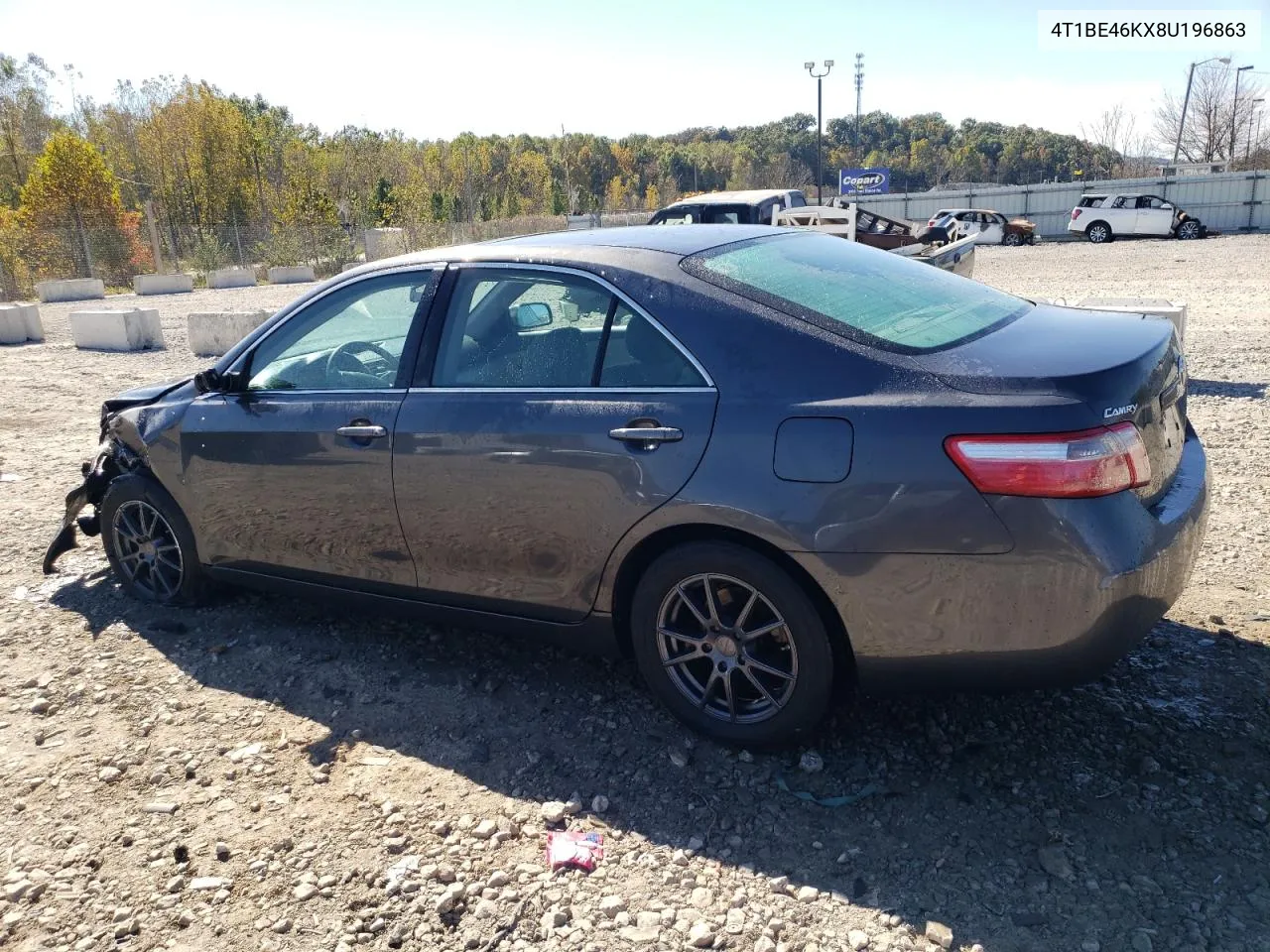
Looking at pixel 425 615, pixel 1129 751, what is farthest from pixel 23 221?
pixel 1129 751

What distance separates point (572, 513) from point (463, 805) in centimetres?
98

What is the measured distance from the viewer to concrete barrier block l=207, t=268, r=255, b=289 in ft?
102

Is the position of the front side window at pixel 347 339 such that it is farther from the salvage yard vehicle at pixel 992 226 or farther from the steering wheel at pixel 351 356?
the salvage yard vehicle at pixel 992 226

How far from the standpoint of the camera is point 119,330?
47.9 ft

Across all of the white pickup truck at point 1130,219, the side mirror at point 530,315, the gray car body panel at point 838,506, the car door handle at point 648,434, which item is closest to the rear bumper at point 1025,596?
the gray car body panel at point 838,506

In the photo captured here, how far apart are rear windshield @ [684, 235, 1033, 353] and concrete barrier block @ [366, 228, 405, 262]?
33.2 metres

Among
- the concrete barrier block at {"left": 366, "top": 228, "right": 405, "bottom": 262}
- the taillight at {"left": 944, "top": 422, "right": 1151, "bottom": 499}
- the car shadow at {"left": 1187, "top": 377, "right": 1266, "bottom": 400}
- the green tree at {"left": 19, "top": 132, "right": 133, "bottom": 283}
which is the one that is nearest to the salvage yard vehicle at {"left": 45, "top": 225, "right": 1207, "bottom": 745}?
the taillight at {"left": 944, "top": 422, "right": 1151, "bottom": 499}

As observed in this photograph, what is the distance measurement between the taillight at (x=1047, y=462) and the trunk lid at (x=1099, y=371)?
0.09 metres

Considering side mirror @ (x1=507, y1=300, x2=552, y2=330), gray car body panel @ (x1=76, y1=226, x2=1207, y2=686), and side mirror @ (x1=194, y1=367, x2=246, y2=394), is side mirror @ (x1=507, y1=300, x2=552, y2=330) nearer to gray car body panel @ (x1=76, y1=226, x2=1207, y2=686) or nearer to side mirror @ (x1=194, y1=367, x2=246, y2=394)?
gray car body panel @ (x1=76, y1=226, x2=1207, y2=686)

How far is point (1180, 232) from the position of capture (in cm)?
3359

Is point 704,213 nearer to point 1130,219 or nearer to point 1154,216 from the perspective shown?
point 1130,219

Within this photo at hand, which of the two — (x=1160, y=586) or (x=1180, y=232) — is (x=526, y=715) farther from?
(x=1180, y=232)

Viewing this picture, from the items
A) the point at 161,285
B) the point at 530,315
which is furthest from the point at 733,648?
the point at 161,285

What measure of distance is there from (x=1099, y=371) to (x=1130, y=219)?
36554mm
